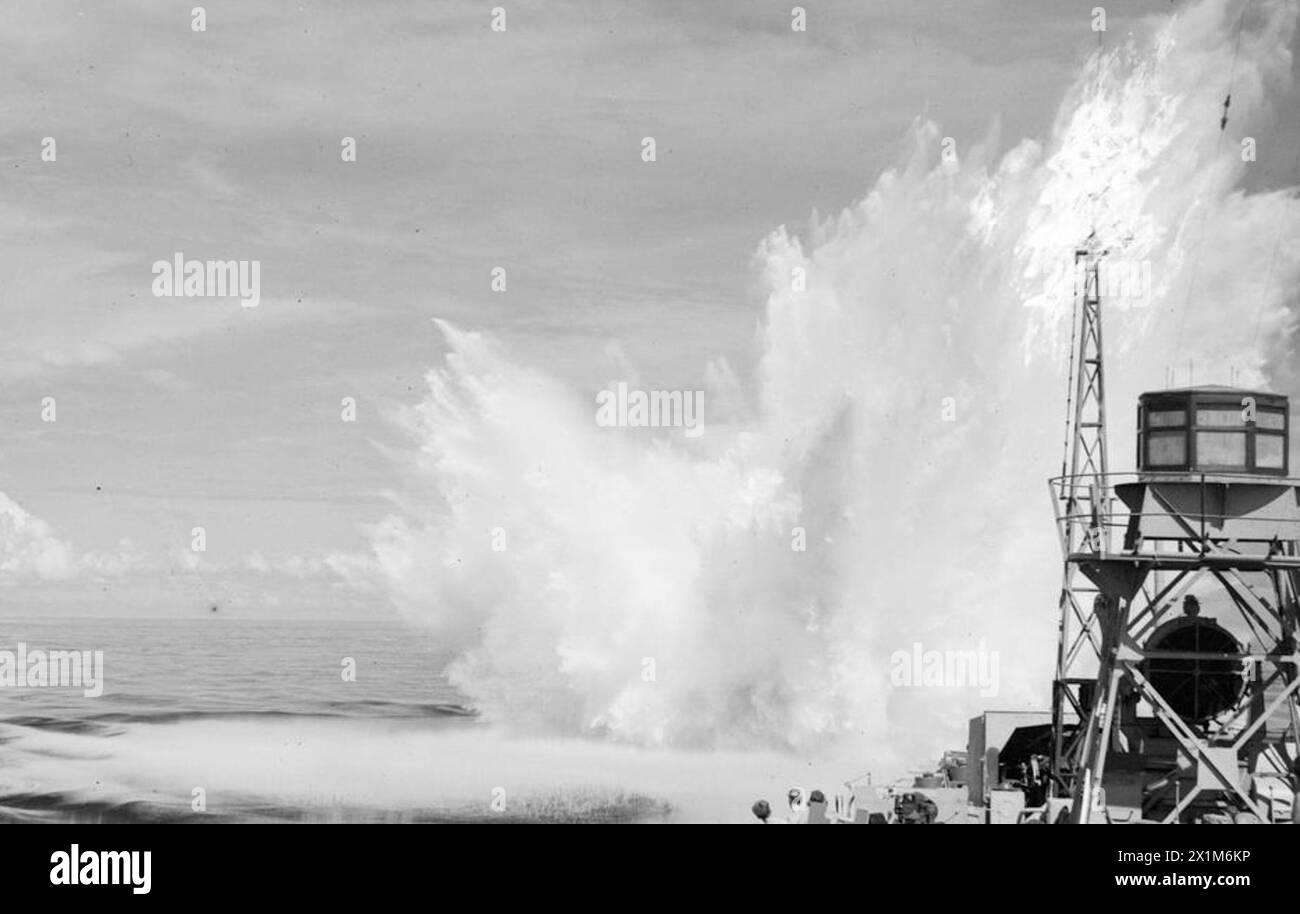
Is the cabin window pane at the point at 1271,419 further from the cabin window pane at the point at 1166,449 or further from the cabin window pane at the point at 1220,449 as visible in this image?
the cabin window pane at the point at 1166,449

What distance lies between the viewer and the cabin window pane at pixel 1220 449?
5488 centimetres

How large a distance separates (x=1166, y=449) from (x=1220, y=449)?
4.56ft

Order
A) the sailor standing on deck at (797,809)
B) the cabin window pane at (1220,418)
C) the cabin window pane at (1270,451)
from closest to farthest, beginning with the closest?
1. the cabin window pane at (1220,418)
2. the cabin window pane at (1270,451)
3. the sailor standing on deck at (797,809)

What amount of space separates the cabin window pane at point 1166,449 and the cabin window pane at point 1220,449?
41 centimetres

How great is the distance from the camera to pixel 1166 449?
55.4 m

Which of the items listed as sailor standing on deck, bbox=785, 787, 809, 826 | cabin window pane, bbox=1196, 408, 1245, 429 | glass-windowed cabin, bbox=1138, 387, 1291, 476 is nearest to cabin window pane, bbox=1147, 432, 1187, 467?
glass-windowed cabin, bbox=1138, 387, 1291, 476

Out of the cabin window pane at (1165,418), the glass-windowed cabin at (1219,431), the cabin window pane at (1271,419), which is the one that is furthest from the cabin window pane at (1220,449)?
the cabin window pane at (1271,419)

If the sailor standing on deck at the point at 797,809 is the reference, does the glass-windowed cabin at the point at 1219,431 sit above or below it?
above
